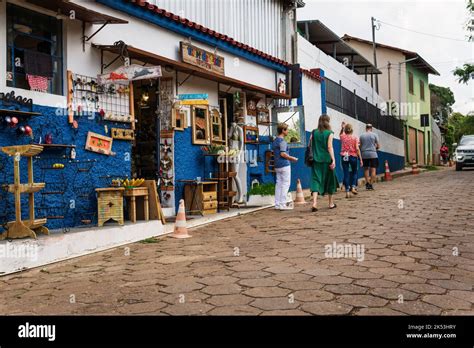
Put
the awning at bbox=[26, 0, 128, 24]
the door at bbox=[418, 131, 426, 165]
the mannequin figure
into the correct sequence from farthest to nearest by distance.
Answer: the door at bbox=[418, 131, 426, 165] → the mannequin figure → the awning at bbox=[26, 0, 128, 24]

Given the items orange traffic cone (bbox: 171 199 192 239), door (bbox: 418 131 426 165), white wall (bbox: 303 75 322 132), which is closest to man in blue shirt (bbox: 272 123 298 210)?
orange traffic cone (bbox: 171 199 192 239)

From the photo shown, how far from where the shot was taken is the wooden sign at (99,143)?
7184 mm

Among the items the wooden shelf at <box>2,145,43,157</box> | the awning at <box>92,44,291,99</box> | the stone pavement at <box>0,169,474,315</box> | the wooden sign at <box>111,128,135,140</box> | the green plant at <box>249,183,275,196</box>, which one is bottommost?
the stone pavement at <box>0,169,474,315</box>

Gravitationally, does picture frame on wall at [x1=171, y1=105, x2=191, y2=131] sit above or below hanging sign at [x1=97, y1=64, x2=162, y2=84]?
below

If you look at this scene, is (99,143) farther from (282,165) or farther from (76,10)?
(282,165)

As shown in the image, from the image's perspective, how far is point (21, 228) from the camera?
5.73 meters

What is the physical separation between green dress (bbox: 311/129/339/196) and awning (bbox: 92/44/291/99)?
233 cm

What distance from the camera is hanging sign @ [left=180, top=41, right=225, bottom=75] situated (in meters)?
9.28

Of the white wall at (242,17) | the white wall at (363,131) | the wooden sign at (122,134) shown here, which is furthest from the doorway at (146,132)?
the white wall at (363,131)

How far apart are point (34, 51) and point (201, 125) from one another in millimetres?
4276

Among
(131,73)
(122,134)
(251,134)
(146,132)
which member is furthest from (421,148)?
(131,73)

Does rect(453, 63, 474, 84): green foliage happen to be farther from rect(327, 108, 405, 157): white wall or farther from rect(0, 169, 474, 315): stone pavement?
rect(0, 169, 474, 315): stone pavement
